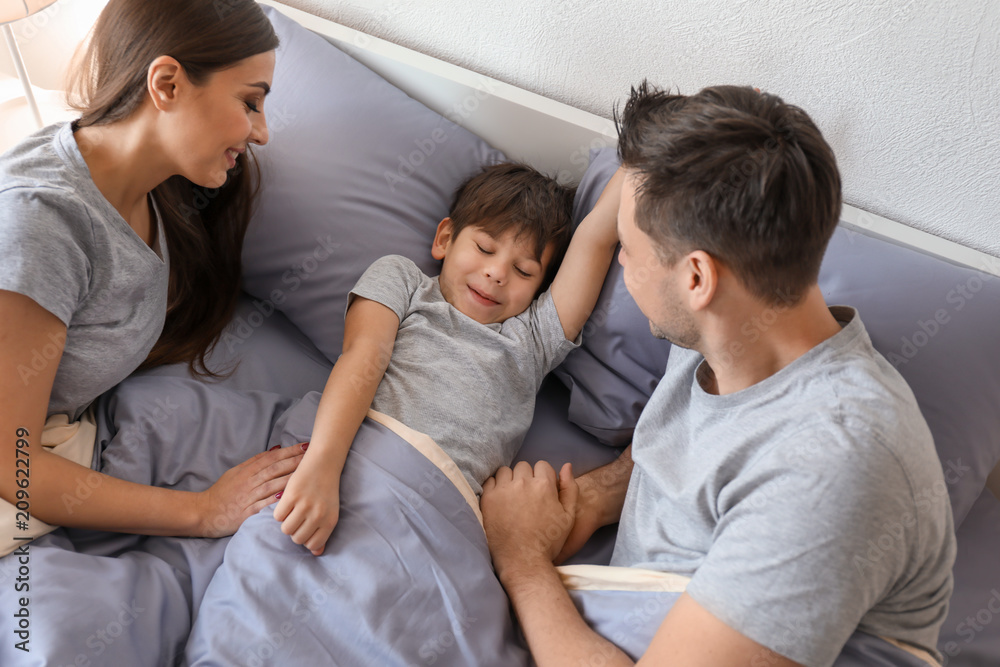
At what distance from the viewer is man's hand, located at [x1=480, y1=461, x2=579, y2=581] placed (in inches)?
42.4

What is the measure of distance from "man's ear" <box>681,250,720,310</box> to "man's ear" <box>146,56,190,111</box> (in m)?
0.74

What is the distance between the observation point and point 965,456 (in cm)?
106

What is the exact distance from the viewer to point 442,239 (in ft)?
4.56

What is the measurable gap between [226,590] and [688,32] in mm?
1228

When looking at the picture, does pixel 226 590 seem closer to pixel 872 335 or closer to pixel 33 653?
pixel 33 653

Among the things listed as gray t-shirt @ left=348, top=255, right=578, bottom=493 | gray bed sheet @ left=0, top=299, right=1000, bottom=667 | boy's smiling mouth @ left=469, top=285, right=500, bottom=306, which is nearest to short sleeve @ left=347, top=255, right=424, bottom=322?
gray t-shirt @ left=348, top=255, right=578, bottom=493

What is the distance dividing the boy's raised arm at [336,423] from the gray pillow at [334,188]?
16 cm

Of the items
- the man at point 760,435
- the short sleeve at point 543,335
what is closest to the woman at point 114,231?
the short sleeve at point 543,335

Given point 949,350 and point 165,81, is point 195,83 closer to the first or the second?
point 165,81

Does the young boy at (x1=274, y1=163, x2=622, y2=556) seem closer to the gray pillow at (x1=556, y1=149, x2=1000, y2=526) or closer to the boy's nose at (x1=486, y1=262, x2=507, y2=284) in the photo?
the boy's nose at (x1=486, y1=262, x2=507, y2=284)

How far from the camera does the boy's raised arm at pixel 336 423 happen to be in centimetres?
97

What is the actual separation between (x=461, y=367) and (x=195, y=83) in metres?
0.60

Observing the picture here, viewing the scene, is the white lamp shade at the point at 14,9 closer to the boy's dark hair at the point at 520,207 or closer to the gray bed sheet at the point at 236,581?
the gray bed sheet at the point at 236,581

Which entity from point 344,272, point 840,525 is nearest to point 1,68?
point 344,272
